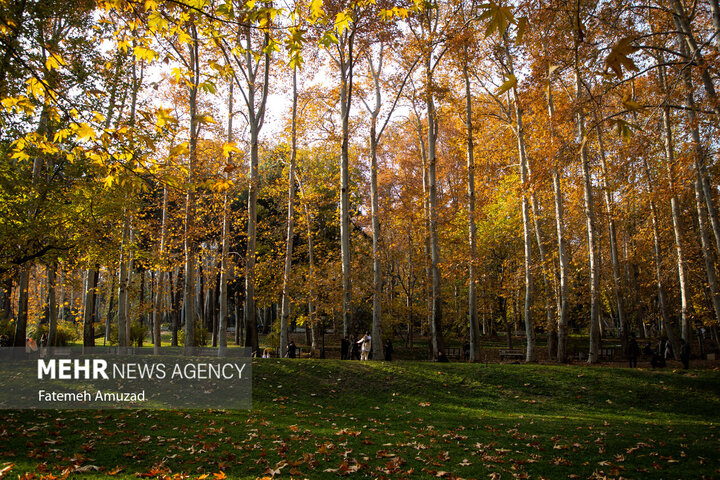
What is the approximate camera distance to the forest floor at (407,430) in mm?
5477

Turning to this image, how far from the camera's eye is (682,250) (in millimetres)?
15359

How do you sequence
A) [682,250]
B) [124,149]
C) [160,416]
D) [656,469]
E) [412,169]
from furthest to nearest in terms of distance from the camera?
[412,169]
[682,250]
[160,416]
[656,469]
[124,149]

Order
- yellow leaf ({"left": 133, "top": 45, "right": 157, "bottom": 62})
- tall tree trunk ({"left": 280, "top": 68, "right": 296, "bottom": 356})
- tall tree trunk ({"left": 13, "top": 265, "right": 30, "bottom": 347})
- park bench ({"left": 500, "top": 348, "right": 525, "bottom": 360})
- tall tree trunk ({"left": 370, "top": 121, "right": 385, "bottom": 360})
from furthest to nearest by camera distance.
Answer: park bench ({"left": 500, "top": 348, "right": 525, "bottom": 360}) → tall tree trunk ({"left": 280, "top": 68, "right": 296, "bottom": 356}) → tall tree trunk ({"left": 370, "top": 121, "right": 385, "bottom": 360}) → tall tree trunk ({"left": 13, "top": 265, "right": 30, "bottom": 347}) → yellow leaf ({"left": 133, "top": 45, "right": 157, "bottom": 62})

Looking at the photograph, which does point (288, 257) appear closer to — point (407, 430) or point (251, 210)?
point (251, 210)

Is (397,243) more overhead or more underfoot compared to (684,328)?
more overhead

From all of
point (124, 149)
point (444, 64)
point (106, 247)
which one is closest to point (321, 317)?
point (106, 247)

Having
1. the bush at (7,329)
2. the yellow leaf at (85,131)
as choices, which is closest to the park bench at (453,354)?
the bush at (7,329)

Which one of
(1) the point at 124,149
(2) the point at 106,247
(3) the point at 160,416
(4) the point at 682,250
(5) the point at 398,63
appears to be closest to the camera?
(1) the point at 124,149

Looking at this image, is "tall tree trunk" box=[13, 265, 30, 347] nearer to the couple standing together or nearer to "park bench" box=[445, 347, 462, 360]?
the couple standing together

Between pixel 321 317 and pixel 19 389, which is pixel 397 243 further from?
pixel 19 389

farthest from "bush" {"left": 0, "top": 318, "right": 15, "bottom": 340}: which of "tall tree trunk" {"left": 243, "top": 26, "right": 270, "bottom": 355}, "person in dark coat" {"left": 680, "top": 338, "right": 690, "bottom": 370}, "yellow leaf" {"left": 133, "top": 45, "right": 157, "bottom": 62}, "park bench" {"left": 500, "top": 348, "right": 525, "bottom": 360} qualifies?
"person in dark coat" {"left": 680, "top": 338, "right": 690, "bottom": 370}

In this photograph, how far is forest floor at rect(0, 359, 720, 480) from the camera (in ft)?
18.0

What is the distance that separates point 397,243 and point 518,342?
11.8m

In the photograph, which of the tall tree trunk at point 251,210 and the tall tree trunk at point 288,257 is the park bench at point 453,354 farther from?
the tall tree trunk at point 251,210
